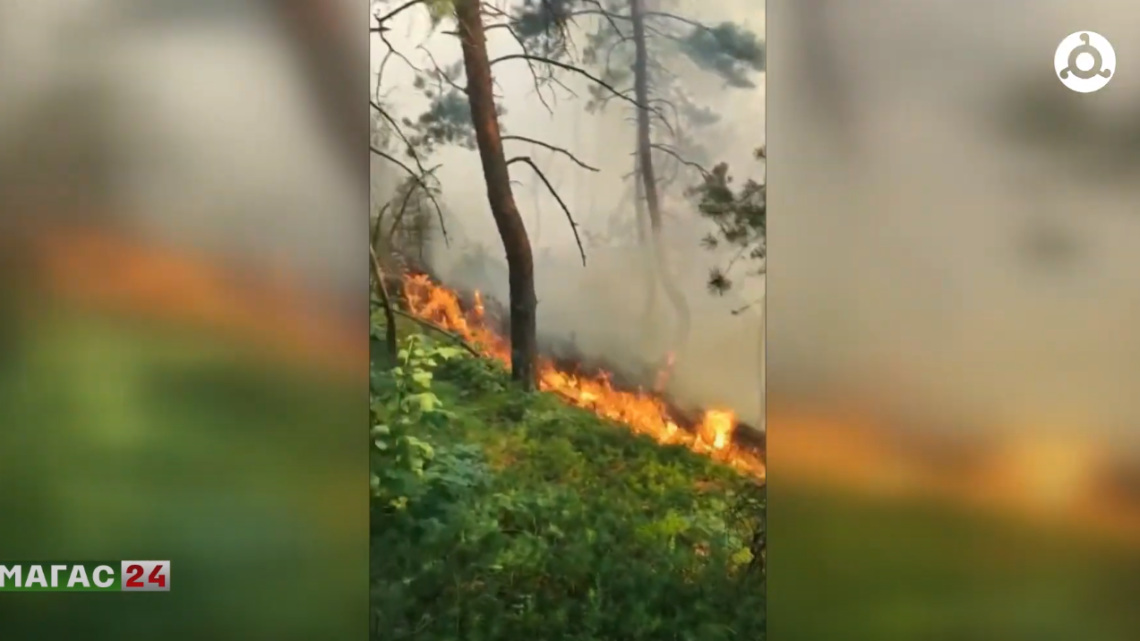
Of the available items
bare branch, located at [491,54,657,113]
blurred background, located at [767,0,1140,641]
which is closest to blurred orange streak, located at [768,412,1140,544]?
blurred background, located at [767,0,1140,641]

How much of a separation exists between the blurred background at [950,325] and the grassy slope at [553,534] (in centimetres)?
11

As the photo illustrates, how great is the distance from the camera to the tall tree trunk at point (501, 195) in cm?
156

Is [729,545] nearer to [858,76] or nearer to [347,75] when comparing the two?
[858,76]

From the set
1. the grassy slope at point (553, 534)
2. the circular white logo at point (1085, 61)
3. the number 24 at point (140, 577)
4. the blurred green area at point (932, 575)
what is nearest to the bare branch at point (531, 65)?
the grassy slope at point (553, 534)

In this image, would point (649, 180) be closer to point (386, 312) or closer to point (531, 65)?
point (531, 65)

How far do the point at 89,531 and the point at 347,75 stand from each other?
0.92m

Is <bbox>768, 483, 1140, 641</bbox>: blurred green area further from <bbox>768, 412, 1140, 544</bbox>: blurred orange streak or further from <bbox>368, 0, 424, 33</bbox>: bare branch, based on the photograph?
<bbox>368, 0, 424, 33</bbox>: bare branch

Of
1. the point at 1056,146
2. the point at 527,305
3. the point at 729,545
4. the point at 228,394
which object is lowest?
the point at 729,545

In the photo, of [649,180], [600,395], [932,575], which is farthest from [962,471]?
[649,180]

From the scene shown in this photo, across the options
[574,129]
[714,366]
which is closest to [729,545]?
[714,366]

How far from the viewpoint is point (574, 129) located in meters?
1.57

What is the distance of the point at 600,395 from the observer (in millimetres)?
1573

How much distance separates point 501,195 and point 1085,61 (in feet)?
3.58

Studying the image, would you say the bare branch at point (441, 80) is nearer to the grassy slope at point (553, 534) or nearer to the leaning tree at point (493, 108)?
the leaning tree at point (493, 108)
